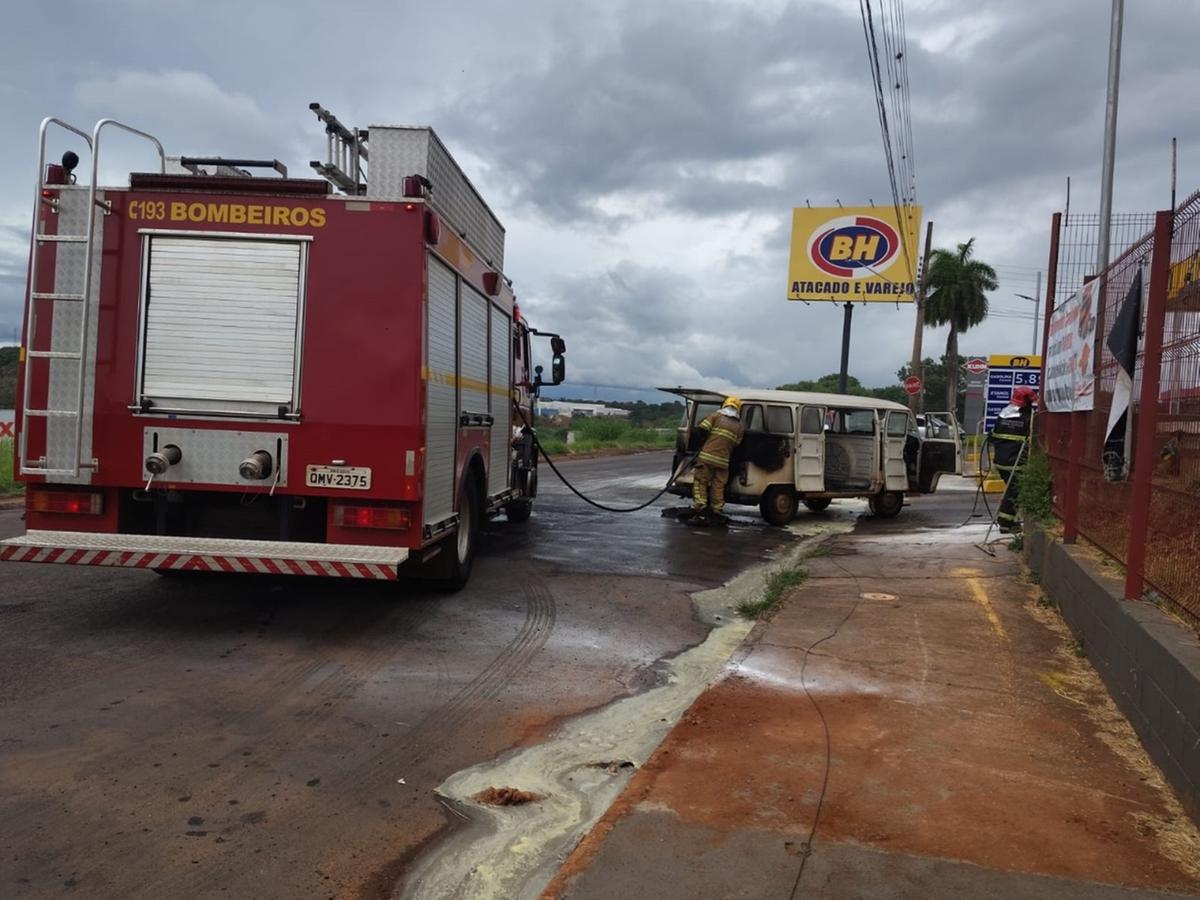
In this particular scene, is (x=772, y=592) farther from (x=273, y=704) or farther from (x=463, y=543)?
(x=273, y=704)

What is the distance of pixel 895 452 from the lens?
15.5 m

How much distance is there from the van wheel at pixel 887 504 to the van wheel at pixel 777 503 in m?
2.21

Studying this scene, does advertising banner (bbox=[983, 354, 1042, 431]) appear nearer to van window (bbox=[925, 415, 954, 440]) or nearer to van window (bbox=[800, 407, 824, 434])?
van window (bbox=[925, 415, 954, 440])

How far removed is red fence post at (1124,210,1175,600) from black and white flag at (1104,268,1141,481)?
64cm

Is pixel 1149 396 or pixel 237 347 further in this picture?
pixel 237 347

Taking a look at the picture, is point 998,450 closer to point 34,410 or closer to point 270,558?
point 270,558

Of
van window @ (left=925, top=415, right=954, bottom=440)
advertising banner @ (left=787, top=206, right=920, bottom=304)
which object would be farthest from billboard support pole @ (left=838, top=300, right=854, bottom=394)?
van window @ (left=925, top=415, right=954, bottom=440)

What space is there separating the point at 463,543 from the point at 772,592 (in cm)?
267

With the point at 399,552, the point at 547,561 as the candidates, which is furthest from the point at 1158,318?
the point at 547,561

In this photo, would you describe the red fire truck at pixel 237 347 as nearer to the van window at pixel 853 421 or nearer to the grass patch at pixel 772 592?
the grass patch at pixel 772 592

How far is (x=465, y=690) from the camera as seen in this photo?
568 cm

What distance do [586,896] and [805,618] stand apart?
4.53 m

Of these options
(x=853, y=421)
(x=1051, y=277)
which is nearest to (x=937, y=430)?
(x=853, y=421)

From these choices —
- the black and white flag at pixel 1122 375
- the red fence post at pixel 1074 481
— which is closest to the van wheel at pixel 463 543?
the black and white flag at pixel 1122 375
